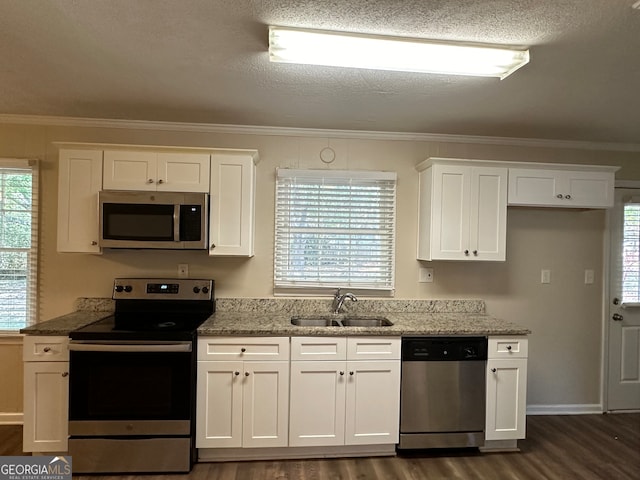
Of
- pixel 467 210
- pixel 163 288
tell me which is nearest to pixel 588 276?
pixel 467 210

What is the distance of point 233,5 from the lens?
5.00ft

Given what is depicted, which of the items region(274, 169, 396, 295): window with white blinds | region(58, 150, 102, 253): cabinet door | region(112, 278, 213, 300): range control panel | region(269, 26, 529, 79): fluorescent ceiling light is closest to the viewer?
region(269, 26, 529, 79): fluorescent ceiling light

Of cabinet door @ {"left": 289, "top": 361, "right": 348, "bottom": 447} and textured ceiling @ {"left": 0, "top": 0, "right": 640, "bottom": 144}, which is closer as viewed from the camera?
textured ceiling @ {"left": 0, "top": 0, "right": 640, "bottom": 144}

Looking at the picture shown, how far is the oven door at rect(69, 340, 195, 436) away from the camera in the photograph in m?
2.33

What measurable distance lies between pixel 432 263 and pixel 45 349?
9.23 ft

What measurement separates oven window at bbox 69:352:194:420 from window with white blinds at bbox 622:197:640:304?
367 cm

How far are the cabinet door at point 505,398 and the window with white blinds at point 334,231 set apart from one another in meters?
0.99

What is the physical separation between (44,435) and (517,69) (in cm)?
346

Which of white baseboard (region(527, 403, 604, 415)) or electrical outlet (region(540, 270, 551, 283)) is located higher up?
electrical outlet (region(540, 270, 551, 283))

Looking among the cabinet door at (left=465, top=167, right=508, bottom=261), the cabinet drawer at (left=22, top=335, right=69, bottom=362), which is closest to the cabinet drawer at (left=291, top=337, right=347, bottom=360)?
the cabinet door at (left=465, top=167, right=508, bottom=261)

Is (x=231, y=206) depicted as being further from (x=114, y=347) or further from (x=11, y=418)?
(x=11, y=418)

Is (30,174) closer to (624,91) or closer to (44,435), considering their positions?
(44,435)

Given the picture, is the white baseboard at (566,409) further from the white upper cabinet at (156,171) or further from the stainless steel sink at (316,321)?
the white upper cabinet at (156,171)

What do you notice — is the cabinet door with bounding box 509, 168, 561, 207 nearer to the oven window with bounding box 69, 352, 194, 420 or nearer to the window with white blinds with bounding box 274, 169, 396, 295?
the window with white blinds with bounding box 274, 169, 396, 295
